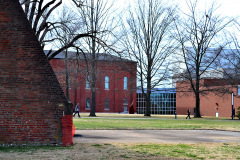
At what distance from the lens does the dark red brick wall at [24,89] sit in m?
12.7

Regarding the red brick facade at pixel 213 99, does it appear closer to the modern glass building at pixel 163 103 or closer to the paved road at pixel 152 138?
the modern glass building at pixel 163 103

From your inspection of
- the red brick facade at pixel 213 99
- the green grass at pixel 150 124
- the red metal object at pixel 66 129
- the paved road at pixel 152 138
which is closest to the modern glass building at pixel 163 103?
the red brick facade at pixel 213 99

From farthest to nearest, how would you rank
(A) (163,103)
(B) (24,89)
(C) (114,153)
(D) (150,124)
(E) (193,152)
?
(A) (163,103) → (D) (150,124) → (B) (24,89) → (E) (193,152) → (C) (114,153)

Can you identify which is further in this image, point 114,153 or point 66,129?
point 66,129

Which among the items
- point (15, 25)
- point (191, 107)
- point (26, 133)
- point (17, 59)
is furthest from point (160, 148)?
point (191, 107)

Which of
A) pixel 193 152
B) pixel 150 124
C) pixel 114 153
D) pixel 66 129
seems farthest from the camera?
pixel 150 124

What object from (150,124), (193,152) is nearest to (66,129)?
(193,152)

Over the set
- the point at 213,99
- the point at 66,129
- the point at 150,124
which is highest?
the point at 213,99

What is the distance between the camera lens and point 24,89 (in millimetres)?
12805

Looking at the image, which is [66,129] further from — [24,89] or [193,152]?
[193,152]

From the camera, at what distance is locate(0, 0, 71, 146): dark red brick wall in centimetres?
1270

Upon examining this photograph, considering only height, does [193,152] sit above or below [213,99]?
below

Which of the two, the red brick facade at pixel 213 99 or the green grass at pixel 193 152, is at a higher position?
the red brick facade at pixel 213 99

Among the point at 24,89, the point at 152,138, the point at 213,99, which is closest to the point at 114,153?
the point at 24,89
